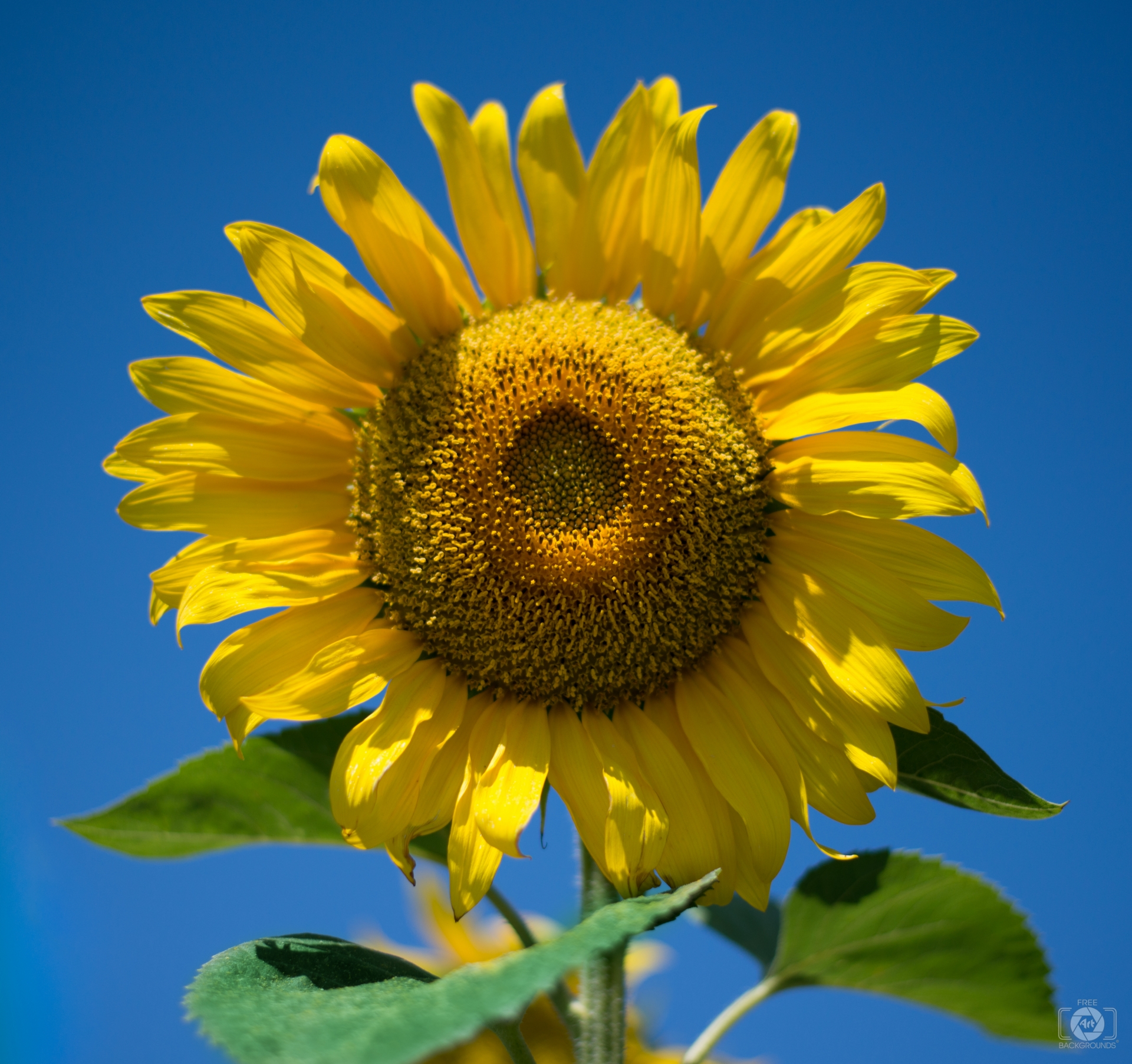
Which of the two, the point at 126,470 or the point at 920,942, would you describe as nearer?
the point at 126,470

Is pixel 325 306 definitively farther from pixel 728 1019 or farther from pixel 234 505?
pixel 728 1019

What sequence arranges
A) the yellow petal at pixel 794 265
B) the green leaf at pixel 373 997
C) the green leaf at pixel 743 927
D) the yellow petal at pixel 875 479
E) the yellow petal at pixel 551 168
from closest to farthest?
the green leaf at pixel 373 997, the yellow petal at pixel 875 479, the yellow petal at pixel 794 265, the yellow petal at pixel 551 168, the green leaf at pixel 743 927

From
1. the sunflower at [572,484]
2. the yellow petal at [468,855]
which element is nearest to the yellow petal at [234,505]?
the sunflower at [572,484]

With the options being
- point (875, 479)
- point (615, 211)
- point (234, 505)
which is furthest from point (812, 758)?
point (234, 505)

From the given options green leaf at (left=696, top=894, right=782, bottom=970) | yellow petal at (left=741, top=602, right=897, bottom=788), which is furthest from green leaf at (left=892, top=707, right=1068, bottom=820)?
green leaf at (left=696, top=894, right=782, bottom=970)

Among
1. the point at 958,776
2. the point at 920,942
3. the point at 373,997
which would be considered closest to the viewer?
the point at 373,997

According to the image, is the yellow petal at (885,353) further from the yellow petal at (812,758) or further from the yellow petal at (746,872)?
the yellow petal at (746,872)

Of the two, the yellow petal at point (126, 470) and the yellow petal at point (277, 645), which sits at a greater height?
the yellow petal at point (126, 470)
